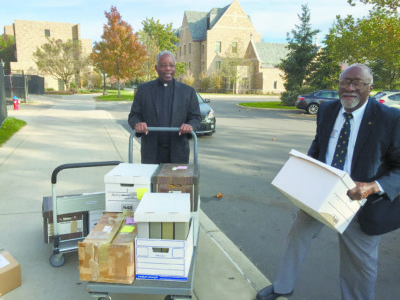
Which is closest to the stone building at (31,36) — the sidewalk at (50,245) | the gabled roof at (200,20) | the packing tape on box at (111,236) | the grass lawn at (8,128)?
the gabled roof at (200,20)

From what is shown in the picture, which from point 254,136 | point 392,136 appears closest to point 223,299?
point 392,136

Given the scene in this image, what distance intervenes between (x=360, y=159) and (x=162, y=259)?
152cm

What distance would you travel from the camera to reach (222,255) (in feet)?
11.3

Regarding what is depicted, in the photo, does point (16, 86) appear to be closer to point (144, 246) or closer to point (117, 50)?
point (117, 50)

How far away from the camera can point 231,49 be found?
55.5 metres

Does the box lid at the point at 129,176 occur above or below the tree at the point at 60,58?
below

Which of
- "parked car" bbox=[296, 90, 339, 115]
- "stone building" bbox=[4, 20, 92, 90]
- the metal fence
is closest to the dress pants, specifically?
"parked car" bbox=[296, 90, 339, 115]

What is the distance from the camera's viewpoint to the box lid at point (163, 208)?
2.18 metres

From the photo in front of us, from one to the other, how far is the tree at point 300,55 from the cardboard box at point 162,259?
25.1 metres

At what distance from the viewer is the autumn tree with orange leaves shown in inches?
1259

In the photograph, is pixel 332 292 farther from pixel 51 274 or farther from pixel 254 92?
pixel 254 92

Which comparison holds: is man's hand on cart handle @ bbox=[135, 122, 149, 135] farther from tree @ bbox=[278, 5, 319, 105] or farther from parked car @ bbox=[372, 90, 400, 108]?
tree @ bbox=[278, 5, 319, 105]

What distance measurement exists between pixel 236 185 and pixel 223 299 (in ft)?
11.2

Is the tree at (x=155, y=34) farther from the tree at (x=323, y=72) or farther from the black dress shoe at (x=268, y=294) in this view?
the black dress shoe at (x=268, y=294)
